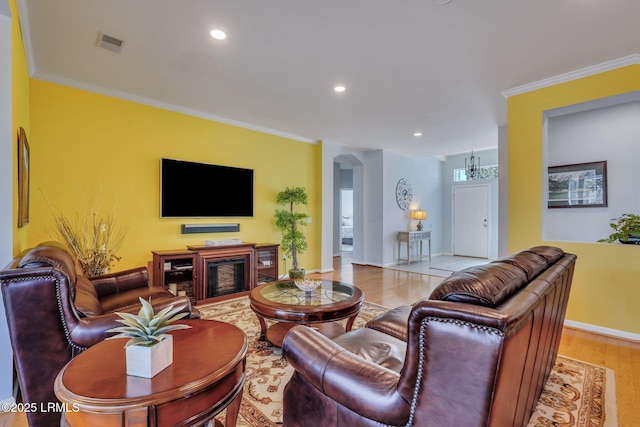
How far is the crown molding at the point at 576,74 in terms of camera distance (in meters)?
2.77

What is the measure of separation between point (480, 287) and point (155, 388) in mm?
1094

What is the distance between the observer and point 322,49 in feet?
8.57

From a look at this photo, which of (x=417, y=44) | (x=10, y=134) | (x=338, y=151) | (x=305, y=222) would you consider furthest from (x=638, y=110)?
(x=10, y=134)

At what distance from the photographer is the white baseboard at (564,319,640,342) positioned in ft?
9.24

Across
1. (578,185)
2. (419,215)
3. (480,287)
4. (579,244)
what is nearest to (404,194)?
(419,215)

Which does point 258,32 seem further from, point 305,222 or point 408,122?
point 305,222

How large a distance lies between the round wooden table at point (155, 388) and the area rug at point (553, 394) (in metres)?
0.50

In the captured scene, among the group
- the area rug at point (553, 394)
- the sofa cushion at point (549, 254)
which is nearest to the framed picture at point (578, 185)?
the area rug at point (553, 394)

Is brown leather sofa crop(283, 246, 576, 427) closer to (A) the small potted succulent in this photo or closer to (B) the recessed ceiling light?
(A) the small potted succulent

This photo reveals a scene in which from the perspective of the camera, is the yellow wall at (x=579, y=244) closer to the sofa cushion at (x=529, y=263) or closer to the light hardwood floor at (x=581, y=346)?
the light hardwood floor at (x=581, y=346)

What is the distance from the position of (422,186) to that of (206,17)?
6.77 metres

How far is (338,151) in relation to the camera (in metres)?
6.23

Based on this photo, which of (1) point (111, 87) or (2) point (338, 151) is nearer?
(1) point (111, 87)

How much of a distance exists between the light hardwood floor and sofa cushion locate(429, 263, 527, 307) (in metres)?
1.56
